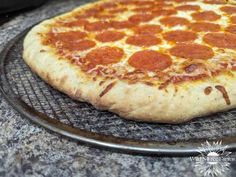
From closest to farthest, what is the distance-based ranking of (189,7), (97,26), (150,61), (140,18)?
(150,61)
(97,26)
(140,18)
(189,7)

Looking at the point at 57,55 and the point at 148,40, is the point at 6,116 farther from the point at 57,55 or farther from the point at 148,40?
the point at 148,40

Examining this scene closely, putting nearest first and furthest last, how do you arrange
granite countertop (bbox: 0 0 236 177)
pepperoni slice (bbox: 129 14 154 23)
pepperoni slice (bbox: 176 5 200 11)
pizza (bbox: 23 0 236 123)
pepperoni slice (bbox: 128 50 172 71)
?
granite countertop (bbox: 0 0 236 177) → pizza (bbox: 23 0 236 123) → pepperoni slice (bbox: 128 50 172 71) → pepperoni slice (bbox: 129 14 154 23) → pepperoni slice (bbox: 176 5 200 11)

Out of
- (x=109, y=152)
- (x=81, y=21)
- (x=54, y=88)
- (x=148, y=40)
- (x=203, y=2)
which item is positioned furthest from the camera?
(x=203, y=2)

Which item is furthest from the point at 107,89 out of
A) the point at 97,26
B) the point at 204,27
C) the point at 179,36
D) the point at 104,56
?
the point at 204,27

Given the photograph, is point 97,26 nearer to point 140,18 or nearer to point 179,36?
point 140,18

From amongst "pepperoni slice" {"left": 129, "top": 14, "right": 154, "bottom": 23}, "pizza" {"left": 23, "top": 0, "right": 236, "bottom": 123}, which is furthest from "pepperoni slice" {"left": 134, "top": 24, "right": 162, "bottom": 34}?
"pepperoni slice" {"left": 129, "top": 14, "right": 154, "bottom": 23}

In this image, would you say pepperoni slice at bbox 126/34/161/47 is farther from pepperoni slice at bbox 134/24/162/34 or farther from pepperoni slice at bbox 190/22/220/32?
pepperoni slice at bbox 190/22/220/32

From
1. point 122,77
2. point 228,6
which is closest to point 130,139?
point 122,77

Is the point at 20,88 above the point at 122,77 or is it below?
below
